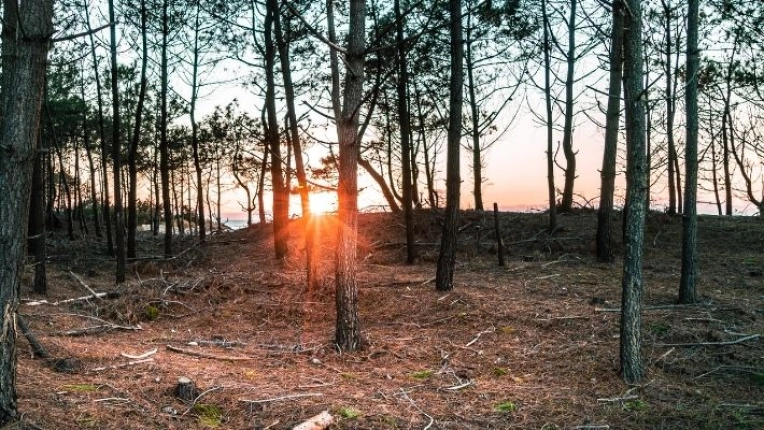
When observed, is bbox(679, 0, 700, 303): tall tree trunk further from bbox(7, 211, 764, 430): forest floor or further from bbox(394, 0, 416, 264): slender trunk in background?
bbox(394, 0, 416, 264): slender trunk in background

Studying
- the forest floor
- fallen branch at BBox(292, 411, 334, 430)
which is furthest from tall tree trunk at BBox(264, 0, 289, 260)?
fallen branch at BBox(292, 411, 334, 430)

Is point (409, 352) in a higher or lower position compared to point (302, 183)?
lower

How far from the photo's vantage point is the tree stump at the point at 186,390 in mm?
5133

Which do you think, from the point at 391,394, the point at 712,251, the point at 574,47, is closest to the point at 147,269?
the point at 391,394

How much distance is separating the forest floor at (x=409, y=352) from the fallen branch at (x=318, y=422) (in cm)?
14

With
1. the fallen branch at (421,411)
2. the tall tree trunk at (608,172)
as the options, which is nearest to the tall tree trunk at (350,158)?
the fallen branch at (421,411)

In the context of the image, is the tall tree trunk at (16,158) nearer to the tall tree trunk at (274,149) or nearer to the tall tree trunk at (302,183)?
the tall tree trunk at (302,183)

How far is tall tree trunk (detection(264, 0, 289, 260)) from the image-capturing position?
14883mm

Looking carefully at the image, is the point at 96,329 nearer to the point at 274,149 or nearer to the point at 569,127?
the point at 274,149

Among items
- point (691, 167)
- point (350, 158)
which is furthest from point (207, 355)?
point (691, 167)

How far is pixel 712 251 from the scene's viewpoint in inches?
599

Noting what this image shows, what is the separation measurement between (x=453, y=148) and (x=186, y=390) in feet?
21.1

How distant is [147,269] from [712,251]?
15910mm

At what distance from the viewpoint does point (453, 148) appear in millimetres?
9953
